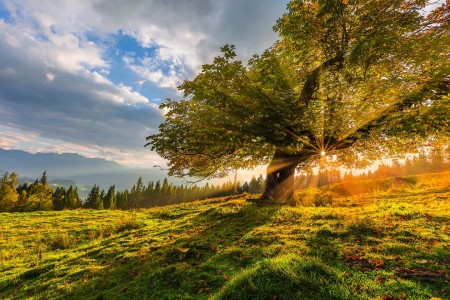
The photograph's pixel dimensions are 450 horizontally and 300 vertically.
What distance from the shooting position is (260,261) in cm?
624

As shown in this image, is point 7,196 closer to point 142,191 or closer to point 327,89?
point 142,191


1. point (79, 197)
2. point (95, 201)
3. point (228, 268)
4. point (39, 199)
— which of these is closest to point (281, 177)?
point (228, 268)

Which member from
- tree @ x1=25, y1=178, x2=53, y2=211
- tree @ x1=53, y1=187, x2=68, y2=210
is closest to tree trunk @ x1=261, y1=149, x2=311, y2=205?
tree @ x1=25, y1=178, x2=53, y2=211

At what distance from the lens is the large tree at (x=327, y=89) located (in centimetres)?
957

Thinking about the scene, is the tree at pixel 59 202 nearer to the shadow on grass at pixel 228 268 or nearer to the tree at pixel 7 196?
the tree at pixel 7 196

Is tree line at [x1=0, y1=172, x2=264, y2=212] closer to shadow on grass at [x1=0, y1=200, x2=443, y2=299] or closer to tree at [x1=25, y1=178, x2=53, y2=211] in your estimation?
tree at [x1=25, y1=178, x2=53, y2=211]

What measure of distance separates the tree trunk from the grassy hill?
3.62m

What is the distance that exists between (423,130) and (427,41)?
4509 mm

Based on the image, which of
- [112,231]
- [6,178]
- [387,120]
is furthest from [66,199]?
[387,120]

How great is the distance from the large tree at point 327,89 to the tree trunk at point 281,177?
1586 millimetres

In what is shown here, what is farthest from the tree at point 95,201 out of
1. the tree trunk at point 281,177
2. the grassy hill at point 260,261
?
the tree trunk at point 281,177

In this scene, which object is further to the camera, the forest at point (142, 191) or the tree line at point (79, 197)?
the tree line at point (79, 197)

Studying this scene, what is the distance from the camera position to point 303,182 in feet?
457

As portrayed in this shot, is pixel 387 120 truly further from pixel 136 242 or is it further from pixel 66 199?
pixel 66 199
